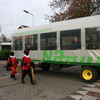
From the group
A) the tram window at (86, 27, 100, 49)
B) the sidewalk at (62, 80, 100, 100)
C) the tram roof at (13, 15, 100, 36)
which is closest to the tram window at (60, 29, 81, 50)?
the tram roof at (13, 15, 100, 36)

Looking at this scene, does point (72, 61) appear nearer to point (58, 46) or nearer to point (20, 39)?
point (58, 46)

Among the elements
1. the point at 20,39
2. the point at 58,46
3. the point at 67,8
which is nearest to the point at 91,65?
the point at 58,46

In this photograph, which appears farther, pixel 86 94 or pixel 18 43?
pixel 18 43

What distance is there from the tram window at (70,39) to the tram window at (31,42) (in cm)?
189

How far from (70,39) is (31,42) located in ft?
9.06

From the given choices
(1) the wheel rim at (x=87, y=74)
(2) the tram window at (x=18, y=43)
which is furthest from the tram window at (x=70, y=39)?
(2) the tram window at (x=18, y=43)

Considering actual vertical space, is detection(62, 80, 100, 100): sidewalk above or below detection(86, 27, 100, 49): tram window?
below

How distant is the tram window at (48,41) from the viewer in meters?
7.76

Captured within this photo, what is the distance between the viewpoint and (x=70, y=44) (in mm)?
7172

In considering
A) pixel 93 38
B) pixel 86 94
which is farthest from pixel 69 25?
pixel 86 94

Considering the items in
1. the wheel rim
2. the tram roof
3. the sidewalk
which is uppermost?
the tram roof

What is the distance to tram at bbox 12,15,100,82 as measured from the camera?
6504 millimetres

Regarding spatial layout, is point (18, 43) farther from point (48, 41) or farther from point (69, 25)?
point (69, 25)

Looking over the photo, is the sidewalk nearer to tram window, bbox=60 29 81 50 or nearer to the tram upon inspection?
the tram
